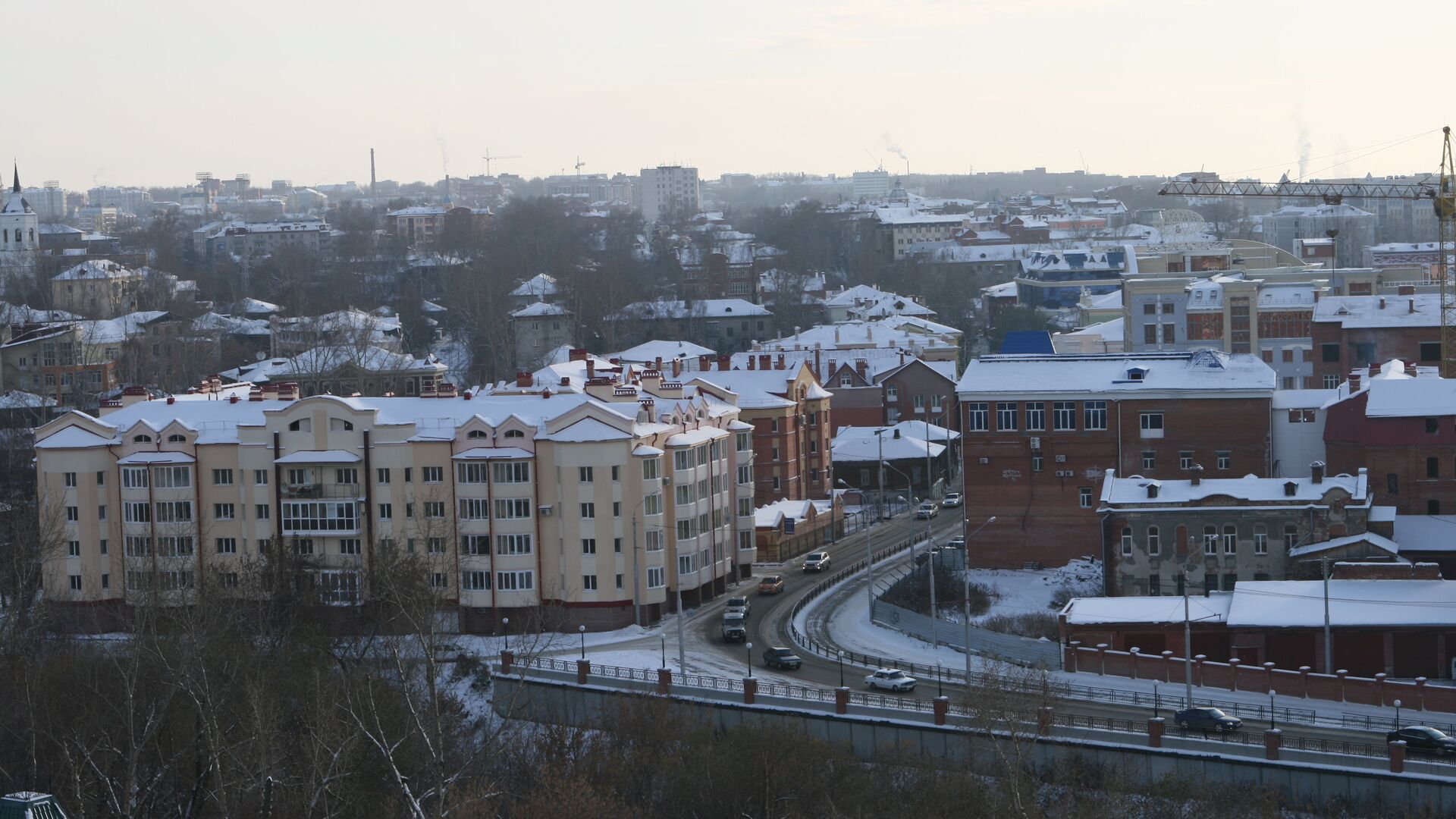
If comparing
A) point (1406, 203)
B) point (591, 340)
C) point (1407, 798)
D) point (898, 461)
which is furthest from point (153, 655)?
point (1406, 203)

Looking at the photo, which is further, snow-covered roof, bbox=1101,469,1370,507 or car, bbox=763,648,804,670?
snow-covered roof, bbox=1101,469,1370,507

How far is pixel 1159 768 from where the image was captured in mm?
37125

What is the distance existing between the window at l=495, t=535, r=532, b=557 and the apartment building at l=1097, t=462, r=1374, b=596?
46.7 feet

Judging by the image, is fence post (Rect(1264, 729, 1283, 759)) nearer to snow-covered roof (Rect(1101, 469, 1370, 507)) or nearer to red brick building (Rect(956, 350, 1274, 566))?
snow-covered roof (Rect(1101, 469, 1370, 507))

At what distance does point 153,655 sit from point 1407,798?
905 inches

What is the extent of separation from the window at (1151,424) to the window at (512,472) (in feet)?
54.2

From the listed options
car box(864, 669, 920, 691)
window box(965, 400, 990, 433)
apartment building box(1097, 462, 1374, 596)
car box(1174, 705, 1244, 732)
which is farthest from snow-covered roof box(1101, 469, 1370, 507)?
car box(1174, 705, 1244, 732)

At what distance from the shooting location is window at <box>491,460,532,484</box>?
52.5 metres

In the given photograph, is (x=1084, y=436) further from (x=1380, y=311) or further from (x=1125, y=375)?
(x=1380, y=311)

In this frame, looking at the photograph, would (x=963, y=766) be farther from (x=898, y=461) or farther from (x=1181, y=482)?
(x=898, y=461)

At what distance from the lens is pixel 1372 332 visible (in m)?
75.4

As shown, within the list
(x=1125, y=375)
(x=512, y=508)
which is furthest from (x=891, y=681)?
(x=1125, y=375)

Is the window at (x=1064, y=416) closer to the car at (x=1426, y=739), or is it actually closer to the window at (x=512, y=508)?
the window at (x=512, y=508)

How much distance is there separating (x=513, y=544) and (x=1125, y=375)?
1721cm
